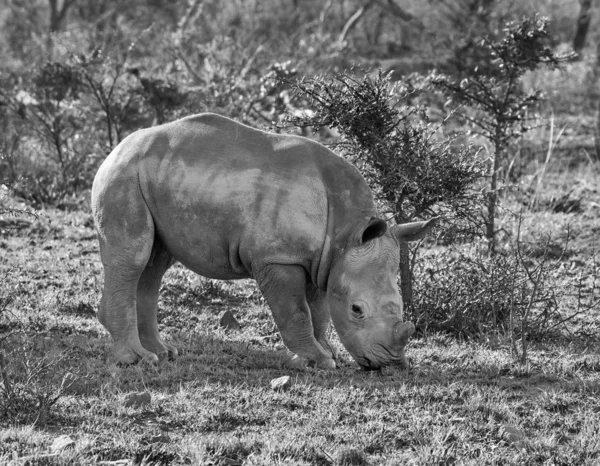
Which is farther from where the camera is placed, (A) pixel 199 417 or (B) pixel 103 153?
(B) pixel 103 153

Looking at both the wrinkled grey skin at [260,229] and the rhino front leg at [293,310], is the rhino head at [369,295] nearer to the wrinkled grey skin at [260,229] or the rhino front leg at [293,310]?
the wrinkled grey skin at [260,229]

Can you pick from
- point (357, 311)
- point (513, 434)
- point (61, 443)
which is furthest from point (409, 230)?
point (61, 443)

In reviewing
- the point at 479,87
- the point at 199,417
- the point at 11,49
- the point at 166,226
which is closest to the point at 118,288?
the point at 166,226

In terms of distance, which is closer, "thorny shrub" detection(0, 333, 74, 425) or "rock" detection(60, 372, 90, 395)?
"thorny shrub" detection(0, 333, 74, 425)

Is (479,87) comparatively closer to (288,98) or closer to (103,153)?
(288,98)

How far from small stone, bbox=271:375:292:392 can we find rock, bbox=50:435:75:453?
160 cm

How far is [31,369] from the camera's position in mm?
7562

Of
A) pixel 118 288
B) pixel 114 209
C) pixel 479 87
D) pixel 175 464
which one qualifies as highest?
pixel 479 87

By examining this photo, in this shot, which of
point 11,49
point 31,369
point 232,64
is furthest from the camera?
point 11,49

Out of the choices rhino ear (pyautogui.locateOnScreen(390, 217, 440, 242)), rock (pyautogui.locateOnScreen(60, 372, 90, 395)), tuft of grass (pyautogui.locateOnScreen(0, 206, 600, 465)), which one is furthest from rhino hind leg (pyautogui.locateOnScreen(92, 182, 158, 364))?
rhino ear (pyautogui.locateOnScreen(390, 217, 440, 242))

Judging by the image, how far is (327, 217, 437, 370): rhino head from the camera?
768 centimetres

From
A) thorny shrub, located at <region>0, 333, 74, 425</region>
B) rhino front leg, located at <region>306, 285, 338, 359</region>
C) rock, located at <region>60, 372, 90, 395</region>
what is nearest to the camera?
thorny shrub, located at <region>0, 333, 74, 425</region>

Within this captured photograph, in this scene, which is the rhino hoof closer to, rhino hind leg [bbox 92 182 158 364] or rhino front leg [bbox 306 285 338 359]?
rhino hind leg [bbox 92 182 158 364]

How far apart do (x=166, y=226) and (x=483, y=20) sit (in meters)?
14.3
